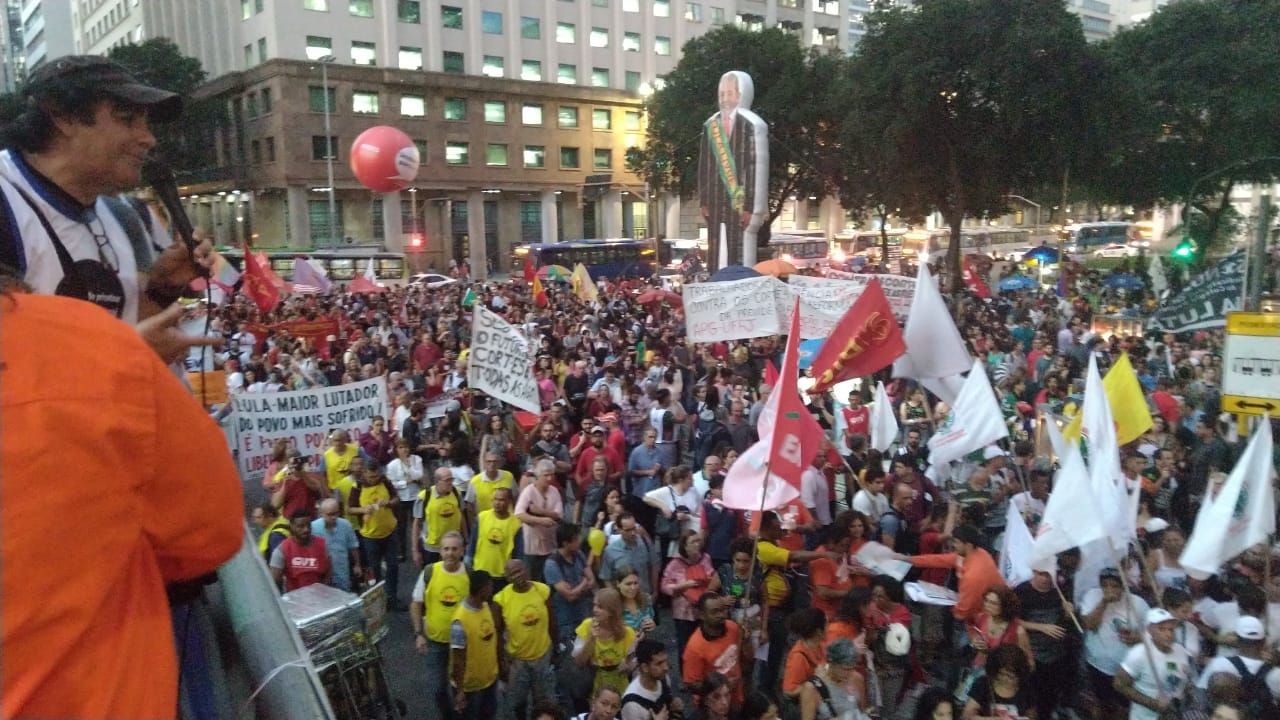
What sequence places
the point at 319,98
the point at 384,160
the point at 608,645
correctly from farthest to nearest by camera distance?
the point at 319,98
the point at 384,160
the point at 608,645

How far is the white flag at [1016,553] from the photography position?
6559mm

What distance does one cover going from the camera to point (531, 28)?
173ft

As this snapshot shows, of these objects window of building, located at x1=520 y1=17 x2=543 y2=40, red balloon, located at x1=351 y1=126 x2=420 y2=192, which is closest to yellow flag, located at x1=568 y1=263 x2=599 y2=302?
red balloon, located at x1=351 y1=126 x2=420 y2=192

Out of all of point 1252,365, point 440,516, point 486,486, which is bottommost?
point 440,516

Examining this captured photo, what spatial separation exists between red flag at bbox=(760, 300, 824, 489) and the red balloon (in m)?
11.9

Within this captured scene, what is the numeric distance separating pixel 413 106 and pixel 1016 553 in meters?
46.8

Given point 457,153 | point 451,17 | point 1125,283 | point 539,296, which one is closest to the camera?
point 539,296

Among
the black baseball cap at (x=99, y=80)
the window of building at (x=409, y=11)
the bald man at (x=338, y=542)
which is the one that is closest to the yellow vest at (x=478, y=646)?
the bald man at (x=338, y=542)

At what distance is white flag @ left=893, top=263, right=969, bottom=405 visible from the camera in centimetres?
942

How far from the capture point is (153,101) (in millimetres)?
1791

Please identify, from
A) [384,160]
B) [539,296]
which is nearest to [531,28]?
[539,296]

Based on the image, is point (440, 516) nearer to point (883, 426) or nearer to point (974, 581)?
point (974, 581)

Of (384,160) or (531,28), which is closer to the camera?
(384,160)

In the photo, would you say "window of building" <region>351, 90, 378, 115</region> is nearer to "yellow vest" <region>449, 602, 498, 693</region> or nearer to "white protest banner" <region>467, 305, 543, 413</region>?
"white protest banner" <region>467, 305, 543, 413</region>
